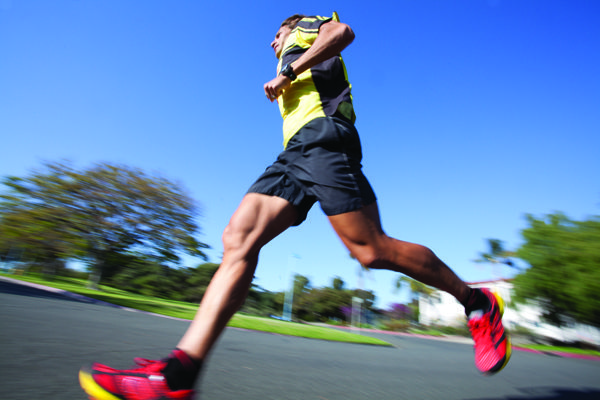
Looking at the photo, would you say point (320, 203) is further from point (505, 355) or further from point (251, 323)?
point (251, 323)

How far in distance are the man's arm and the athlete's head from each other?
0.40 meters

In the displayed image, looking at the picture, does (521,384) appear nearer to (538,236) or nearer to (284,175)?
(284,175)

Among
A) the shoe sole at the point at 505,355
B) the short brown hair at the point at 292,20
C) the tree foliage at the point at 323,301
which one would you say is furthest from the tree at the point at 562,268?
the tree foliage at the point at 323,301

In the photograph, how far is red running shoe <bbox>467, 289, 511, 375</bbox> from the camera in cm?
162

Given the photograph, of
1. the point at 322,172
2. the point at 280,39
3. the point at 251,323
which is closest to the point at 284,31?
the point at 280,39

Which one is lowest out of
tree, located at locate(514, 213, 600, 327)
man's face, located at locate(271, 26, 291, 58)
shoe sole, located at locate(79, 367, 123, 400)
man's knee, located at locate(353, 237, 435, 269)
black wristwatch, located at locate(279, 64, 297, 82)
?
shoe sole, located at locate(79, 367, 123, 400)

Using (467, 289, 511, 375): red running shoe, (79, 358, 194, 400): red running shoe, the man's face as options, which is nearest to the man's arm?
the man's face

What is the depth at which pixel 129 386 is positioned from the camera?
1.16 m

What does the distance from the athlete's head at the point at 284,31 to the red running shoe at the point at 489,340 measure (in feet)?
5.64

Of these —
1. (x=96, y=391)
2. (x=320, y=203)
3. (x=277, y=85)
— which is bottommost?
(x=96, y=391)

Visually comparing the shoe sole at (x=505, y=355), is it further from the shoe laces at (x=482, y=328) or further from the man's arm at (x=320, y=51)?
the man's arm at (x=320, y=51)

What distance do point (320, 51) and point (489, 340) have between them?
1.54 metres

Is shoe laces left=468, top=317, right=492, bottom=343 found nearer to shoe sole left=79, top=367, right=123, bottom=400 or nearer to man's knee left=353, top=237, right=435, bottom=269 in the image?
man's knee left=353, top=237, right=435, bottom=269

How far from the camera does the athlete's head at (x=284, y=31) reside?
2.02 metres
